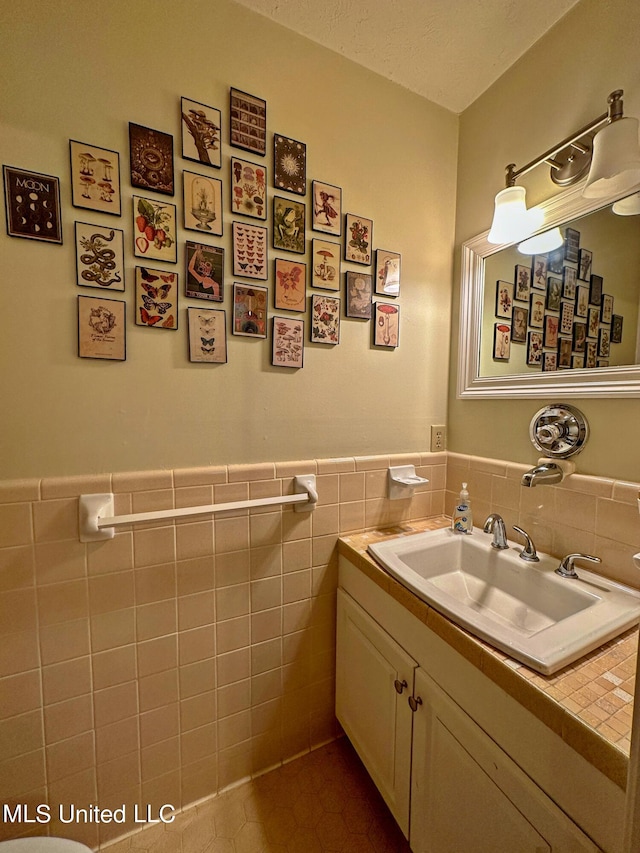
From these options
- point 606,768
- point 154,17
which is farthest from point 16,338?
point 606,768

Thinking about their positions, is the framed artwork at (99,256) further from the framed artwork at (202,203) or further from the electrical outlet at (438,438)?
the electrical outlet at (438,438)

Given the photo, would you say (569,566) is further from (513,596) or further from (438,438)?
(438,438)

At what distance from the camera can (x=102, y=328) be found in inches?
34.8

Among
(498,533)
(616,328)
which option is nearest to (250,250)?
(616,328)

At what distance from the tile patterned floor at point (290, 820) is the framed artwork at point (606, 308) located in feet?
5.38

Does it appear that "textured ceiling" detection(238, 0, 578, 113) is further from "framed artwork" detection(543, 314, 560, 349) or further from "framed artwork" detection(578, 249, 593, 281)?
Answer: "framed artwork" detection(543, 314, 560, 349)

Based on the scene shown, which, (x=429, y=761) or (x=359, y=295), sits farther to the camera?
(x=359, y=295)

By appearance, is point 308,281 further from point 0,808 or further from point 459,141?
point 0,808

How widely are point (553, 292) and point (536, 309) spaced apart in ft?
0.22

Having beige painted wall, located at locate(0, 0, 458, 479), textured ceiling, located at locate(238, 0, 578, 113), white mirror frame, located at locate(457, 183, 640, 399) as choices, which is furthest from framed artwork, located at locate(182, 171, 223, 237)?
white mirror frame, located at locate(457, 183, 640, 399)

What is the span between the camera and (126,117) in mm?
884

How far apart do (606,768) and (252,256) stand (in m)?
1.32

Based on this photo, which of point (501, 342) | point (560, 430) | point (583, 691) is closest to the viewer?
point (583, 691)

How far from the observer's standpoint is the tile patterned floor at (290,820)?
98 cm
